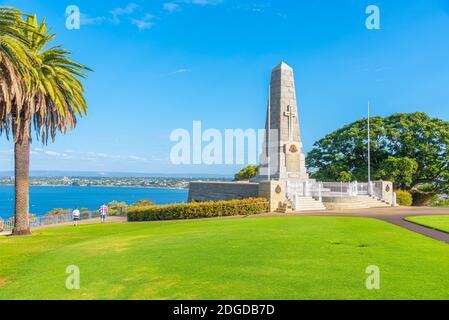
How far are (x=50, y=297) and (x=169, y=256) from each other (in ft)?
11.8

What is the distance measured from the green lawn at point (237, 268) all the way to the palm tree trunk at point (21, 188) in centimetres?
676

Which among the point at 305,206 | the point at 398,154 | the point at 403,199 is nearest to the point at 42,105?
the point at 305,206

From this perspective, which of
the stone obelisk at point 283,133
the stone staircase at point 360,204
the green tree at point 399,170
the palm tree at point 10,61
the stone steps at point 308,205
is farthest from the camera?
the green tree at point 399,170

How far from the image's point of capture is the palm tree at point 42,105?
60.5 ft

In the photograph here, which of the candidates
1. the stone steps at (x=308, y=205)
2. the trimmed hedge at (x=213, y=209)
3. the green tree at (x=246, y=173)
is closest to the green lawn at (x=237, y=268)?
the trimmed hedge at (x=213, y=209)

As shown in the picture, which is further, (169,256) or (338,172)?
(338,172)

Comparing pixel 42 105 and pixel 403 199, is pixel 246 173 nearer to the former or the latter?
pixel 403 199

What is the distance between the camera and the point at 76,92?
20.8 m

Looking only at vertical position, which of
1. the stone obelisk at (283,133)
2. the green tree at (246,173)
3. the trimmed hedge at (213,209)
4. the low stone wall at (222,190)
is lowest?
the trimmed hedge at (213,209)

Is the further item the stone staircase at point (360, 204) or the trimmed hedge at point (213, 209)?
the stone staircase at point (360, 204)

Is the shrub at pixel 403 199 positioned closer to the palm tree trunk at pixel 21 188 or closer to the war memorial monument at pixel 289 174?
the war memorial monument at pixel 289 174

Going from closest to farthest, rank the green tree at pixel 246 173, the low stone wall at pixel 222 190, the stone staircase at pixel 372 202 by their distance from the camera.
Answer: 1. the low stone wall at pixel 222 190
2. the stone staircase at pixel 372 202
3. the green tree at pixel 246 173
